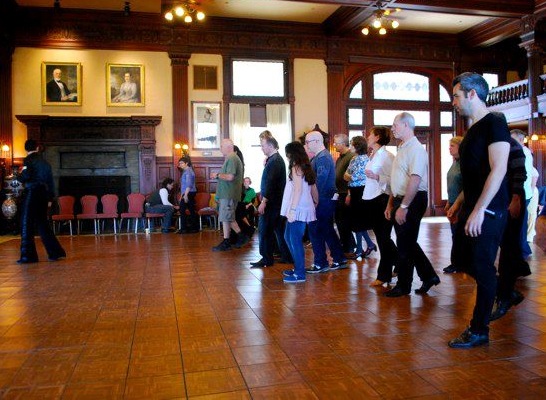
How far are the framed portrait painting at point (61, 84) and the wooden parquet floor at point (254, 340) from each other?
819 centimetres

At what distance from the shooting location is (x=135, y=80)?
41.0ft

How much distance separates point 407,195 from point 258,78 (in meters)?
10.3

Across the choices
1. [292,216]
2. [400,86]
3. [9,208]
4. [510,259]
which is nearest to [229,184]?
[292,216]

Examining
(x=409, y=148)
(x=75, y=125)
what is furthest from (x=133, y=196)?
(x=409, y=148)

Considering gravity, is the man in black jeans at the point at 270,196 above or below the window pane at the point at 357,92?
below

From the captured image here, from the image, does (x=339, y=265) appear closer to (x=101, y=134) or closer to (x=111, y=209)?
(x=111, y=209)

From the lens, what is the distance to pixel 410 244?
376cm

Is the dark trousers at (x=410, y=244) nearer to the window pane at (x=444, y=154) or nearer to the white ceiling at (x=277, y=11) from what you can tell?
the white ceiling at (x=277, y=11)

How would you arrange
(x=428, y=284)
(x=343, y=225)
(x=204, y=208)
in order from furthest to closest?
(x=204, y=208) < (x=343, y=225) < (x=428, y=284)

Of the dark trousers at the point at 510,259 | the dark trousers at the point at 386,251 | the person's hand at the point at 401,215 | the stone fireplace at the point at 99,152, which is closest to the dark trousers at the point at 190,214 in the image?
the stone fireplace at the point at 99,152

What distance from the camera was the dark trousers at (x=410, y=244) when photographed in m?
3.70

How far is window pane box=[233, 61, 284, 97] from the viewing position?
520 inches

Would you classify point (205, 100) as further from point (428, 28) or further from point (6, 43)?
point (428, 28)

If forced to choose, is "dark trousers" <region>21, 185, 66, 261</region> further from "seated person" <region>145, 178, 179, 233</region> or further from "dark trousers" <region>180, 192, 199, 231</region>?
"seated person" <region>145, 178, 179, 233</region>
